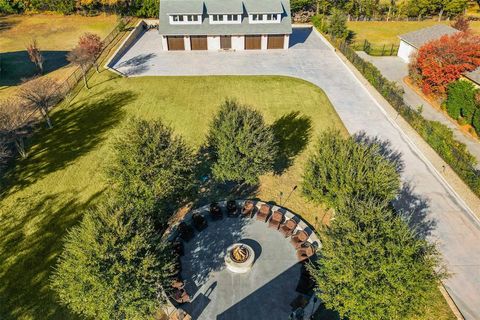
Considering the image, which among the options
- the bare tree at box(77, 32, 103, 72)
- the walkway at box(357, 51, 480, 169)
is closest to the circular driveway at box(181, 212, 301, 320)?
the walkway at box(357, 51, 480, 169)

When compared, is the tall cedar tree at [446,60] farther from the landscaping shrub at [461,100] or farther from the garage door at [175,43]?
the garage door at [175,43]

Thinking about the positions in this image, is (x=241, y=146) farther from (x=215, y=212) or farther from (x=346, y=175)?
(x=346, y=175)

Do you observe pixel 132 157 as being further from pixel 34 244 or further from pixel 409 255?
pixel 409 255

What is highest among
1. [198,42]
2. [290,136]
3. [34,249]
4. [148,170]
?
[198,42]

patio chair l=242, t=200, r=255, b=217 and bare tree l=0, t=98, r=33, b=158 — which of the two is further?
bare tree l=0, t=98, r=33, b=158

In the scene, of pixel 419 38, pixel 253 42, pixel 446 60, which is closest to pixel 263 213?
pixel 446 60

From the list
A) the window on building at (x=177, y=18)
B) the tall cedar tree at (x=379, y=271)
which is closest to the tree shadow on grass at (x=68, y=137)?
the window on building at (x=177, y=18)

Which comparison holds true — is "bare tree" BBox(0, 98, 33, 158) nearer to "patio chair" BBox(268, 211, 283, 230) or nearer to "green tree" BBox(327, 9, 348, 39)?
"patio chair" BBox(268, 211, 283, 230)
